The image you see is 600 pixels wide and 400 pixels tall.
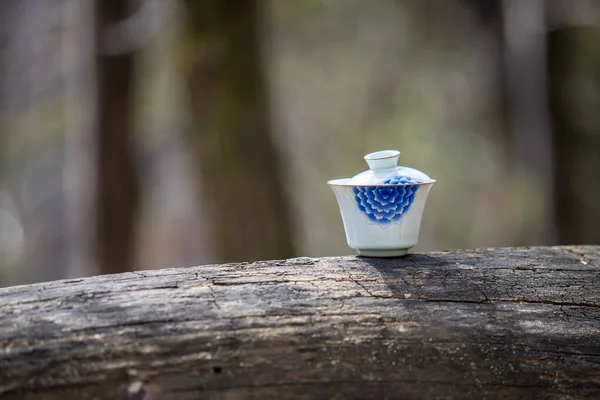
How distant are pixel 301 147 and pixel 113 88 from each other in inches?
203

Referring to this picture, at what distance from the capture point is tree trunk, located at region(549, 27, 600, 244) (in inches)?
194

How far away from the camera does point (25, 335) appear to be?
3.56ft

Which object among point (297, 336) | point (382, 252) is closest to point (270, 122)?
point (382, 252)

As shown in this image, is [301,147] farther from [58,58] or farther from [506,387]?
[506,387]

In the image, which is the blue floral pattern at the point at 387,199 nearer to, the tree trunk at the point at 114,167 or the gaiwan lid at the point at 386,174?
the gaiwan lid at the point at 386,174

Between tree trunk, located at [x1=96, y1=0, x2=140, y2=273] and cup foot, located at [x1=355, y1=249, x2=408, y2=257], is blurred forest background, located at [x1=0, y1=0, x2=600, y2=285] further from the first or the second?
cup foot, located at [x1=355, y1=249, x2=408, y2=257]

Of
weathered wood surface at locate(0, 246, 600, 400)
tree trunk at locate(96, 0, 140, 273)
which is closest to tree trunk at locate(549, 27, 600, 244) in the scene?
tree trunk at locate(96, 0, 140, 273)

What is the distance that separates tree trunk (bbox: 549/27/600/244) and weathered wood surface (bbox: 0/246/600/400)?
12.3ft

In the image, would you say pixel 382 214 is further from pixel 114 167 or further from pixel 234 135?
pixel 114 167

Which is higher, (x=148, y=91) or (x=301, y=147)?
(x=148, y=91)

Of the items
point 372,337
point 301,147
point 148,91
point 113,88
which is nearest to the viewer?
point 372,337

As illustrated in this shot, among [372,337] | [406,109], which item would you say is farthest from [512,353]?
[406,109]

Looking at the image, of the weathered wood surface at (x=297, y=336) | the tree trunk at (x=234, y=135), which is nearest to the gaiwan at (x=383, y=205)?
the weathered wood surface at (x=297, y=336)

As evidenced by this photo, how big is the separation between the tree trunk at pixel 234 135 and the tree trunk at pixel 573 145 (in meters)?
2.30
